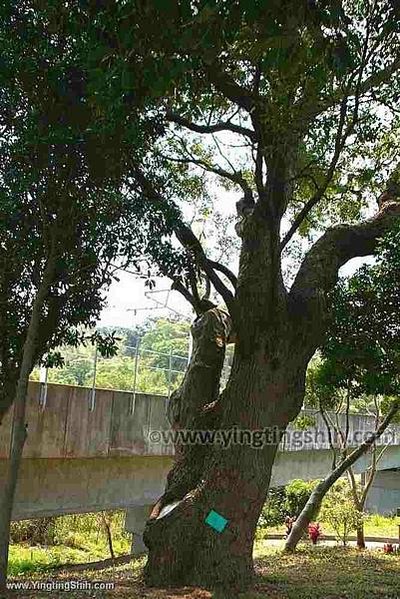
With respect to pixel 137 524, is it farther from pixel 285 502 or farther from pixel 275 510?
pixel 275 510

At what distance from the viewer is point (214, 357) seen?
723 cm

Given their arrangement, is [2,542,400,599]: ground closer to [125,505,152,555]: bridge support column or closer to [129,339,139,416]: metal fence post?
[129,339,139,416]: metal fence post

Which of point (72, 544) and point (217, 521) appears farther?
point (72, 544)

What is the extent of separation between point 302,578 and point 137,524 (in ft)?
18.3

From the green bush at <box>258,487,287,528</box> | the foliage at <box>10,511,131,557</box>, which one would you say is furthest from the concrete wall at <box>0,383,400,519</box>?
the green bush at <box>258,487,287,528</box>

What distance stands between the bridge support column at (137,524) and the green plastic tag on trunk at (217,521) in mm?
6372

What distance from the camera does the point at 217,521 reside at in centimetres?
607

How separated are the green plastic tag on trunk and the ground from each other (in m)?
0.54

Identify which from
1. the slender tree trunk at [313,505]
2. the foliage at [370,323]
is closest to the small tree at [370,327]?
the foliage at [370,323]

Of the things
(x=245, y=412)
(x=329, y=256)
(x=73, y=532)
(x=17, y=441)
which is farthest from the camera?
(x=73, y=532)

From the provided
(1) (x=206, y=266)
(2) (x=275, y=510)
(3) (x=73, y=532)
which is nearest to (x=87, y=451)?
(1) (x=206, y=266)

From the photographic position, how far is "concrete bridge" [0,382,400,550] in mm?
7879

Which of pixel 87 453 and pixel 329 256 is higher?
pixel 329 256

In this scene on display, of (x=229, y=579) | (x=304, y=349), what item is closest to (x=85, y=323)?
(x=304, y=349)
